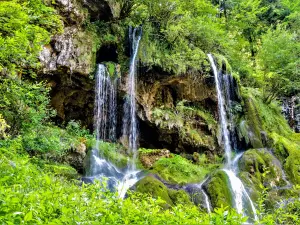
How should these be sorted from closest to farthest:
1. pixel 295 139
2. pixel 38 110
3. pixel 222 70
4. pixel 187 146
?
pixel 38 110 → pixel 187 146 → pixel 222 70 → pixel 295 139

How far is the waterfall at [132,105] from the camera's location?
12758 millimetres

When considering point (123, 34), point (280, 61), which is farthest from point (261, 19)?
point (123, 34)

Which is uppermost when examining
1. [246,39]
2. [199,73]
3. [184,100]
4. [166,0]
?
[246,39]

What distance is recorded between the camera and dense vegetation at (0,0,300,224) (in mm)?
2887

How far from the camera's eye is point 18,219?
6.36 ft

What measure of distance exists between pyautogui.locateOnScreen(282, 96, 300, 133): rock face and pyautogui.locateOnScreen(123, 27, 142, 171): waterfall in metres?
11.8

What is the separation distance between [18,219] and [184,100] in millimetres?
12691

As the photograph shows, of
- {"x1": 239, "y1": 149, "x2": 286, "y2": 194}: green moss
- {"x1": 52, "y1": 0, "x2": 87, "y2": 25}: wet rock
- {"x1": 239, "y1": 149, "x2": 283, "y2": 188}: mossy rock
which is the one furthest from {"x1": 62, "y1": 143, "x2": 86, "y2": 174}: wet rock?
{"x1": 239, "y1": 149, "x2": 283, "y2": 188}: mossy rock

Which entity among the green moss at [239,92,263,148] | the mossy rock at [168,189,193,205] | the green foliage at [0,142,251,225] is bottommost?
the mossy rock at [168,189,193,205]

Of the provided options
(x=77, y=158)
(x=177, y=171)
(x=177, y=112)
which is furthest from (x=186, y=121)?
(x=77, y=158)

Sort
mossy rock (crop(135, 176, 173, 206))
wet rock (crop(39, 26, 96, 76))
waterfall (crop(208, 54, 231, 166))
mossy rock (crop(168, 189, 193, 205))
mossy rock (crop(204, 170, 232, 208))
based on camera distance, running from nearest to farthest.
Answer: mossy rock (crop(135, 176, 173, 206)) → mossy rock (crop(168, 189, 193, 205)) → mossy rock (crop(204, 170, 232, 208)) → wet rock (crop(39, 26, 96, 76)) → waterfall (crop(208, 54, 231, 166))

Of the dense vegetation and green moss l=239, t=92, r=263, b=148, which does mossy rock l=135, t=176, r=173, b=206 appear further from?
green moss l=239, t=92, r=263, b=148

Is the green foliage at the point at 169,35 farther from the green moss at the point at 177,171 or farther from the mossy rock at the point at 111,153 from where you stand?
the green moss at the point at 177,171

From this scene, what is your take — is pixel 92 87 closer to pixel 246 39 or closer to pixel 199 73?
pixel 199 73
